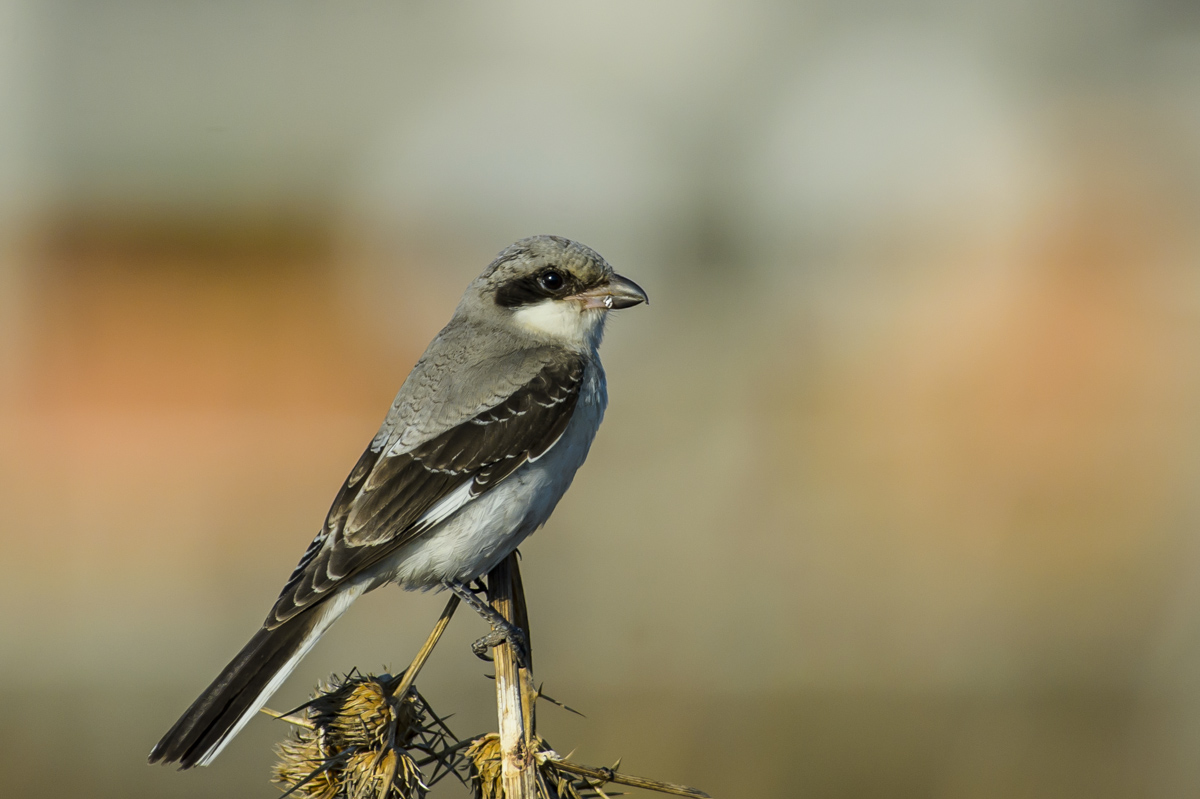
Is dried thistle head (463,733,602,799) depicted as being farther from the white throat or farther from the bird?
the white throat

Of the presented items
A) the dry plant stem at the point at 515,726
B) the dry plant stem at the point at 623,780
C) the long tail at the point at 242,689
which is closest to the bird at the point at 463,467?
the long tail at the point at 242,689

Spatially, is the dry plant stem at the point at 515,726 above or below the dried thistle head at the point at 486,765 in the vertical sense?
above

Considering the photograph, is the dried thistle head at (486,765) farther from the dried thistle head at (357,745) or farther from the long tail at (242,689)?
the long tail at (242,689)

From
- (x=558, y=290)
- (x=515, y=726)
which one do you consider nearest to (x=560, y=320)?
(x=558, y=290)

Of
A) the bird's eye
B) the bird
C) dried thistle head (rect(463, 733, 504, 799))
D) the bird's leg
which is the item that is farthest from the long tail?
the bird's eye

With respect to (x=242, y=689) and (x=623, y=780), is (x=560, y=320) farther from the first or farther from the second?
(x=623, y=780)

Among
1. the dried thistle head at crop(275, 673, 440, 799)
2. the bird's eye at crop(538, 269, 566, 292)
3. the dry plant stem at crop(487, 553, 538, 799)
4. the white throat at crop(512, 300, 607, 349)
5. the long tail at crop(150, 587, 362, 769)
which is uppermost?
the bird's eye at crop(538, 269, 566, 292)
